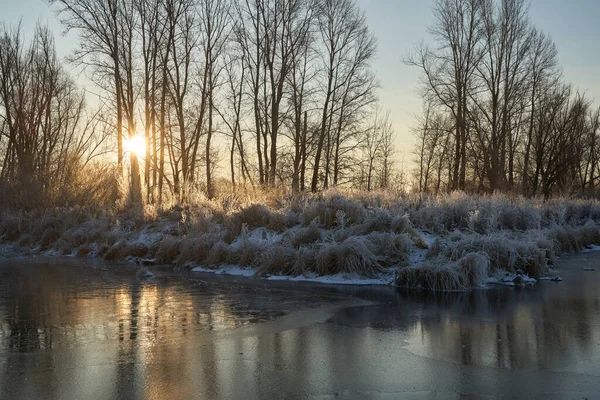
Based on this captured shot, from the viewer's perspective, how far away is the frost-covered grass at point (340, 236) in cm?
1295

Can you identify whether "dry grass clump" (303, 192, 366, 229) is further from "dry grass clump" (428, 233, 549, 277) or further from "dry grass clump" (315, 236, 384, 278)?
"dry grass clump" (428, 233, 549, 277)

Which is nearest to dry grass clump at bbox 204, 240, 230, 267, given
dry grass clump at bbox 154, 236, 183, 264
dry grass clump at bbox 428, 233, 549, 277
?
dry grass clump at bbox 154, 236, 183, 264

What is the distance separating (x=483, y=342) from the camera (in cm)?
692

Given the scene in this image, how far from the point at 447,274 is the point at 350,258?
2368mm

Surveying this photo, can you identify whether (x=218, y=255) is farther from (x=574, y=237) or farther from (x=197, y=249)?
(x=574, y=237)

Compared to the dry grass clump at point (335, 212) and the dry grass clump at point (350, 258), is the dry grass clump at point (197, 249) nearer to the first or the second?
the dry grass clump at point (335, 212)

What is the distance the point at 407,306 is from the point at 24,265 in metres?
12.3

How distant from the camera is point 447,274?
1162 centimetres

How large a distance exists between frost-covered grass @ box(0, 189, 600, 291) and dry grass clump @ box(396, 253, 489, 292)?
0.02 m

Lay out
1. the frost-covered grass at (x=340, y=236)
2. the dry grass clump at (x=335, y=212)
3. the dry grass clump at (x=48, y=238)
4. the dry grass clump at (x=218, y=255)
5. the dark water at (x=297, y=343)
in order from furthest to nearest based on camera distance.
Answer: the dry grass clump at (x=48, y=238) < the dry grass clump at (x=218, y=255) < the dry grass clump at (x=335, y=212) < the frost-covered grass at (x=340, y=236) < the dark water at (x=297, y=343)

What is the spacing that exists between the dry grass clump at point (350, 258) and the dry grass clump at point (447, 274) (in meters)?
0.96

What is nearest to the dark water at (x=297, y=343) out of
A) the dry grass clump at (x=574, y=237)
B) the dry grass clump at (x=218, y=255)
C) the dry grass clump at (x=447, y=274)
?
the dry grass clump at (x=447, y=274)

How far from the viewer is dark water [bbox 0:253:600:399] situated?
5191 mm

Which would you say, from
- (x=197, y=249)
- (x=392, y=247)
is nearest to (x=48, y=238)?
(x=197, y=249)
